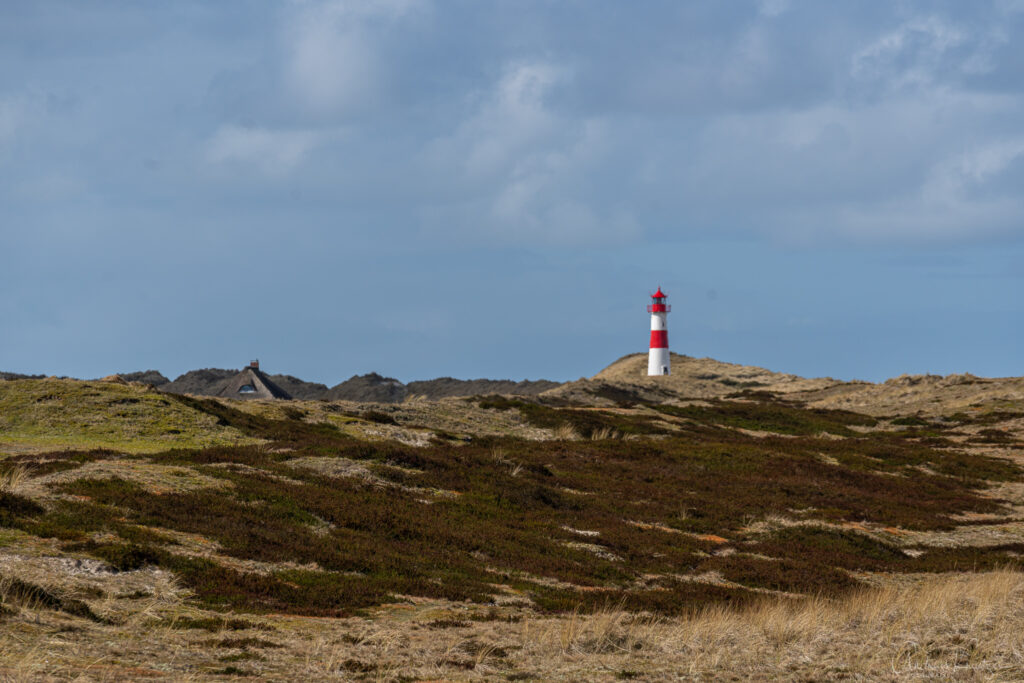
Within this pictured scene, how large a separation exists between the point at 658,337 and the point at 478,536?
369 feet

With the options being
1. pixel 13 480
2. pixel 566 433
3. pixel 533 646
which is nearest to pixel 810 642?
pixel 533 646

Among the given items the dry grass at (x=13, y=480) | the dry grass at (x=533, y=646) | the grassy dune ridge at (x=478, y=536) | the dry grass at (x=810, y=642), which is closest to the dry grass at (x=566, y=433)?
the grassy dune ridge at (x=478, y=536)

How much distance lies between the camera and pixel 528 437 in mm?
63406

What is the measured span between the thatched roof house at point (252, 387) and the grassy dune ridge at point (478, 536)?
226 feet

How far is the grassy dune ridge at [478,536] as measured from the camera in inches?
586

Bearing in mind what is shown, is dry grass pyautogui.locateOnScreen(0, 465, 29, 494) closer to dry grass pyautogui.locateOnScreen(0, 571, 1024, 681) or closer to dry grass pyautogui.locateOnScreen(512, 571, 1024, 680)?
dry grass pyautogui.locateOnScreen(0, 571, 1024, 681)

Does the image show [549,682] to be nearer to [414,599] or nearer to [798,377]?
[414,599]

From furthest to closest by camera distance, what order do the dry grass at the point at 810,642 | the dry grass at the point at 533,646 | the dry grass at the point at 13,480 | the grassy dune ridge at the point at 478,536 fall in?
the dry grass at the point at 13,480 < the grassy dune ridge at the point at 478,536 < the dry grass at the point at 810,642 < the dry grass at the point at 533,646

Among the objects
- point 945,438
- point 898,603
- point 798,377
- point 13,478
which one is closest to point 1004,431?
point 945,438

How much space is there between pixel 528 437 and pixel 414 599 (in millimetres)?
44982

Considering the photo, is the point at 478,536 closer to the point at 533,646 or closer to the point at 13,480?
the point at 533,646

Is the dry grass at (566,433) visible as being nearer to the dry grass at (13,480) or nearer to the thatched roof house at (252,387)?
the dry grass at (13,480)

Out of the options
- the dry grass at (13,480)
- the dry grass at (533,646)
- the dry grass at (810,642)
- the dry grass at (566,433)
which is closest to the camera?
the dry grass at (533,646)

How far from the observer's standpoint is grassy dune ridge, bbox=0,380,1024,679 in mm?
14891
